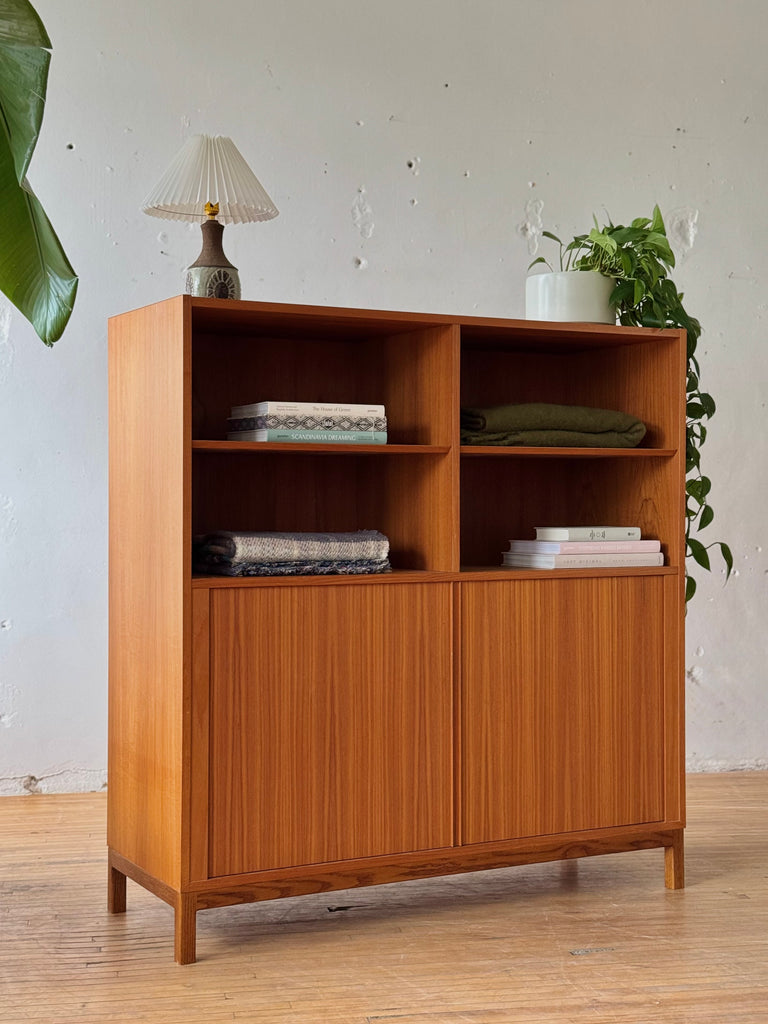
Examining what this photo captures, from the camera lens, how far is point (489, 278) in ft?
17.1

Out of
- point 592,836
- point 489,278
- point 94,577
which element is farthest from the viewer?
point 489,278

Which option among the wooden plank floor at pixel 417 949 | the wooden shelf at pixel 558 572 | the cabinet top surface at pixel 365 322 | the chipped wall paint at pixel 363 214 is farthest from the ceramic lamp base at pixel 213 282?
the chipped wall paint at pixel 363 214

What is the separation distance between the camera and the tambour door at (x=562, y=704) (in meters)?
3.46

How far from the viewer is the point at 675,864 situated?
3.70m

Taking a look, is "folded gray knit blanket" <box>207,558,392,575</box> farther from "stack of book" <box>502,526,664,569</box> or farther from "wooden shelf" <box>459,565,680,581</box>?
"stack of book" <box>502,526,664,569</box>

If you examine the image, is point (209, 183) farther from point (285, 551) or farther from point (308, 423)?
point (285, 551)

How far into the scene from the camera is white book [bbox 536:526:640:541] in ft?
11.9

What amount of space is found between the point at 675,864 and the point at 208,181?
2.37 metres

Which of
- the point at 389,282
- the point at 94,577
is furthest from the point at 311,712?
the point at 389,282

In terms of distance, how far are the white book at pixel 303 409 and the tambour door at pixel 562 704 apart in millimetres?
558

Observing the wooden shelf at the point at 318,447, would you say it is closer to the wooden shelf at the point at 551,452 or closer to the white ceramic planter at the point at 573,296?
the wooden shelf at the point at 551,452

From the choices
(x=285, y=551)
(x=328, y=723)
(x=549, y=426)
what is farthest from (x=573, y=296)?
(x=328, y=723)

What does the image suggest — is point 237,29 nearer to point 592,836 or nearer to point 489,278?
point 489,278

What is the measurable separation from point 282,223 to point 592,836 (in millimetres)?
2676
